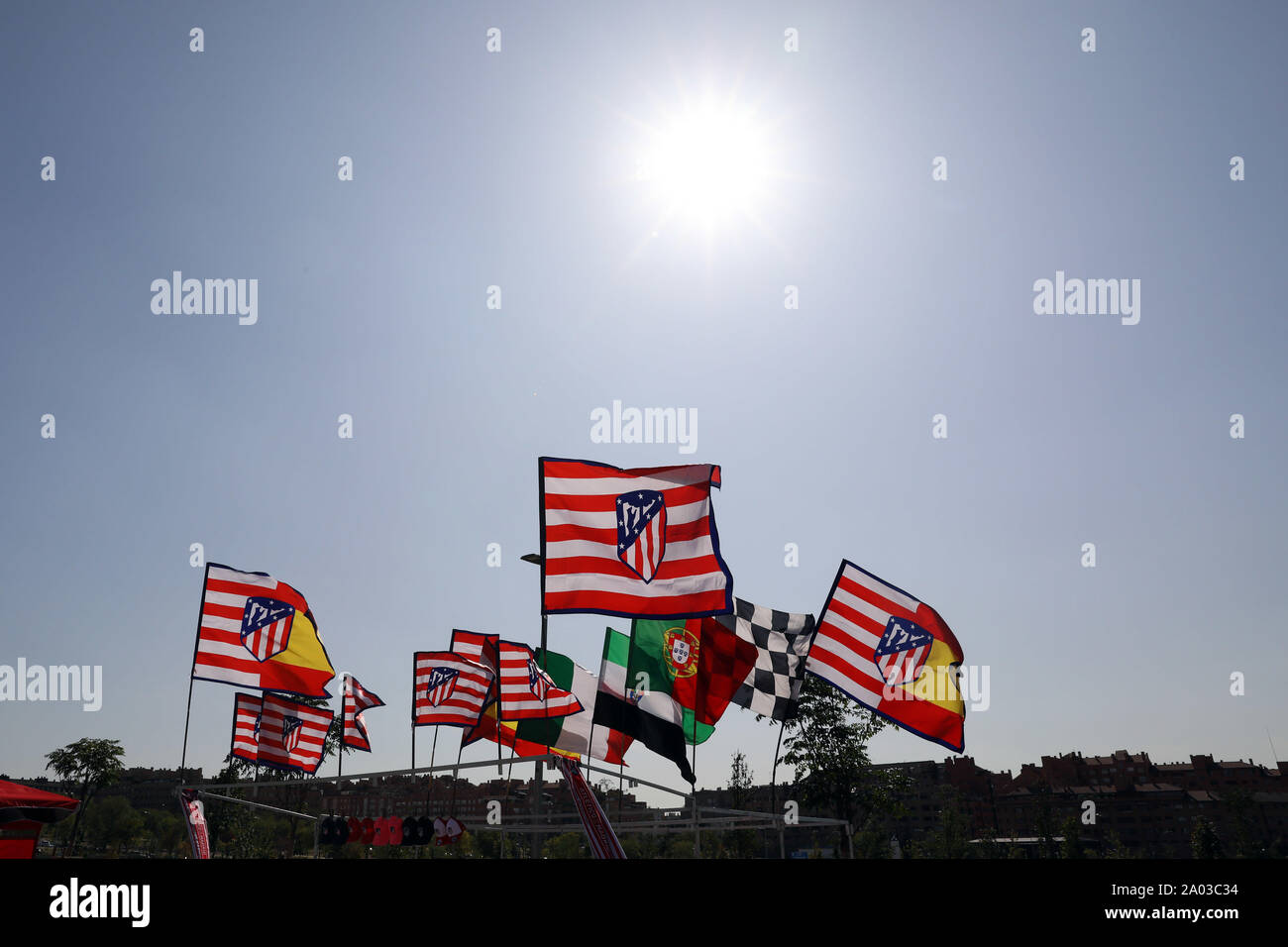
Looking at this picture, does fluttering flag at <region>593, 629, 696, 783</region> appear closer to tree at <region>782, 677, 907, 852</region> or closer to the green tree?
tree at <region>782, 677, 907, 852</region>

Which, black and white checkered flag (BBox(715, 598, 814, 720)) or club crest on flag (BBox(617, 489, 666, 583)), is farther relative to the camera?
black and white checkered flag (BBox(715, 598, 814, 720))

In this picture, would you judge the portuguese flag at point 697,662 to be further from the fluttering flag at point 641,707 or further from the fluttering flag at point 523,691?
the fluttering flag at point 523,691

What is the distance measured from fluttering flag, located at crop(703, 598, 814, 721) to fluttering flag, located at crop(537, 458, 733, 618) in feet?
23.8

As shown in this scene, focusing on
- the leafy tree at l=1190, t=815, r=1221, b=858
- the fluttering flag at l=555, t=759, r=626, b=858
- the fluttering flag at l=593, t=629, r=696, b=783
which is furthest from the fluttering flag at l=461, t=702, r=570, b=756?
the leafy tree at l=1190, t=815, r=1221, b=858

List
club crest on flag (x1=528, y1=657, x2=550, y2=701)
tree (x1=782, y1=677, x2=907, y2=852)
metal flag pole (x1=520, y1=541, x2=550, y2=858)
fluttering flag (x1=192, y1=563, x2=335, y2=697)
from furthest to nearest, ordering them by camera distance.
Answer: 1. tree (x1=782, y1=677, x2=907, y2=852)
2. club crest on flag (x1=528, y1=657, x2=550, y2=701)
3. fluttering flag (x1=192, y1=563, x2=335, y2=697)
4. metal flag pole (x1=520, y1=541, x2=550, y2=858)

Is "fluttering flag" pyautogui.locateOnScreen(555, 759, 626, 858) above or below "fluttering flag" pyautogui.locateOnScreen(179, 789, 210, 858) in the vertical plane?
above

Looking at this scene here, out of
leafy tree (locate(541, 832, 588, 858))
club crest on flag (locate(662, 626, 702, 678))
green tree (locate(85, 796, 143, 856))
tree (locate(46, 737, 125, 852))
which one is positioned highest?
club crest on flag (locate(662, 626, 702, 678))

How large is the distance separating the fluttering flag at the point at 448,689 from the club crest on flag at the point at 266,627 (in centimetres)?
678

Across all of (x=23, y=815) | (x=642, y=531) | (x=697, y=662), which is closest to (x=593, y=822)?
(x=697, y=662)

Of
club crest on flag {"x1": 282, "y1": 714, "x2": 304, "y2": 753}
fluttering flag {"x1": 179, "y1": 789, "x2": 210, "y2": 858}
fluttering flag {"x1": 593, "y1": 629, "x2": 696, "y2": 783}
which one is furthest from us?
club crest on flag {"x1": 282, "y1": 714, "x2": 304, "y2": 753}

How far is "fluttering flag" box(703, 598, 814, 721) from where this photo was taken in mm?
20062
